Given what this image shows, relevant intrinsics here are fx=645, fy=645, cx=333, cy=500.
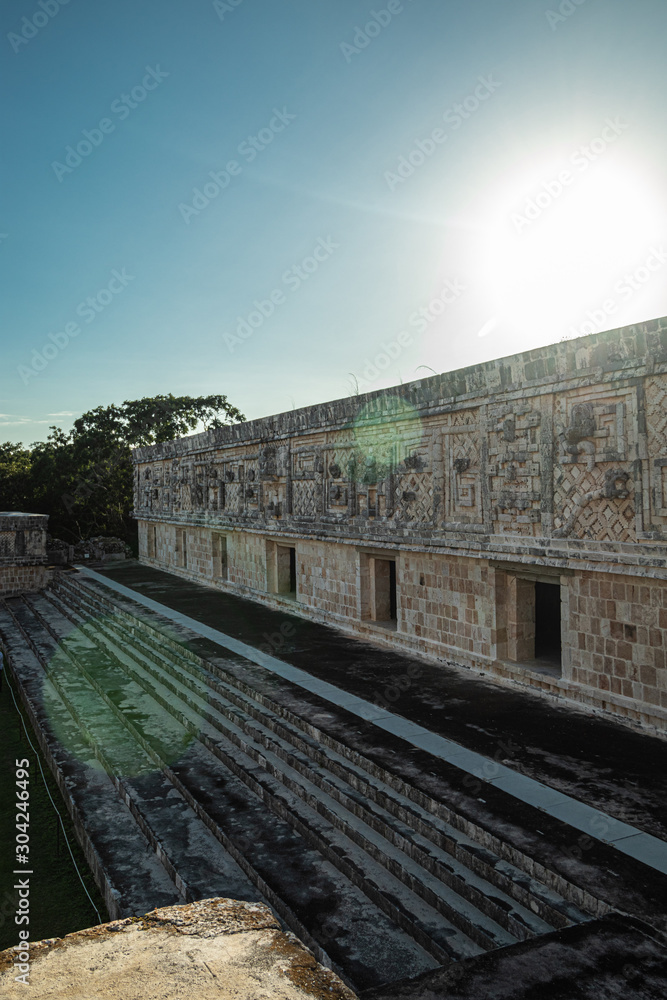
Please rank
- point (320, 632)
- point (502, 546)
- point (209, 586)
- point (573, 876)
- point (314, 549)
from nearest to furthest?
point (573, 876), point (502, 546), point (320, 632), point (314, 549), point (209, 586)

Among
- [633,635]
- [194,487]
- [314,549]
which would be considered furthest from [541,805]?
[194,487]

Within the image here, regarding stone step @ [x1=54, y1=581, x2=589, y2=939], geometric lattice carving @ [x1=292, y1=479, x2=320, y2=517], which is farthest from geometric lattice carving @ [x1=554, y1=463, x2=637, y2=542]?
geometric lattice carving @ [x1=292, y1=479, x2=320, y2=517]

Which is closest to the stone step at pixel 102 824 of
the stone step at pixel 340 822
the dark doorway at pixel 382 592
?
the stone step at pixel 340 822

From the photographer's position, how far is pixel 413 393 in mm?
9164

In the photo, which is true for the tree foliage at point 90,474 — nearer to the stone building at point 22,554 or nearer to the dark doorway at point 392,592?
the stone building at point 22,554

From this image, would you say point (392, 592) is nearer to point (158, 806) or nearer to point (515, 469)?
point (515, 469)

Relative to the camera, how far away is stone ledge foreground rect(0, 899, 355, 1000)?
69.3 inches

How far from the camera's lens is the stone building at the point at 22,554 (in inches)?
757

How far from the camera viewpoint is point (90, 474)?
96.5 feet

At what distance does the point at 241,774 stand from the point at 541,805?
292 centimetres

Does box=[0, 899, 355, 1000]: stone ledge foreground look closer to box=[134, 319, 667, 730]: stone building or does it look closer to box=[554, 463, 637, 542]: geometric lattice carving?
box=[134, 319, 667, 730]: stone building

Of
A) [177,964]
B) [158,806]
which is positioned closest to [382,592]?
[158,806]

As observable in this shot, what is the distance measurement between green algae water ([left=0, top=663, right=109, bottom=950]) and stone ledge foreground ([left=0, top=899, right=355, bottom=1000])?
3.47m

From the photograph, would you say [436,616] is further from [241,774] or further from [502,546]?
[241,774]
